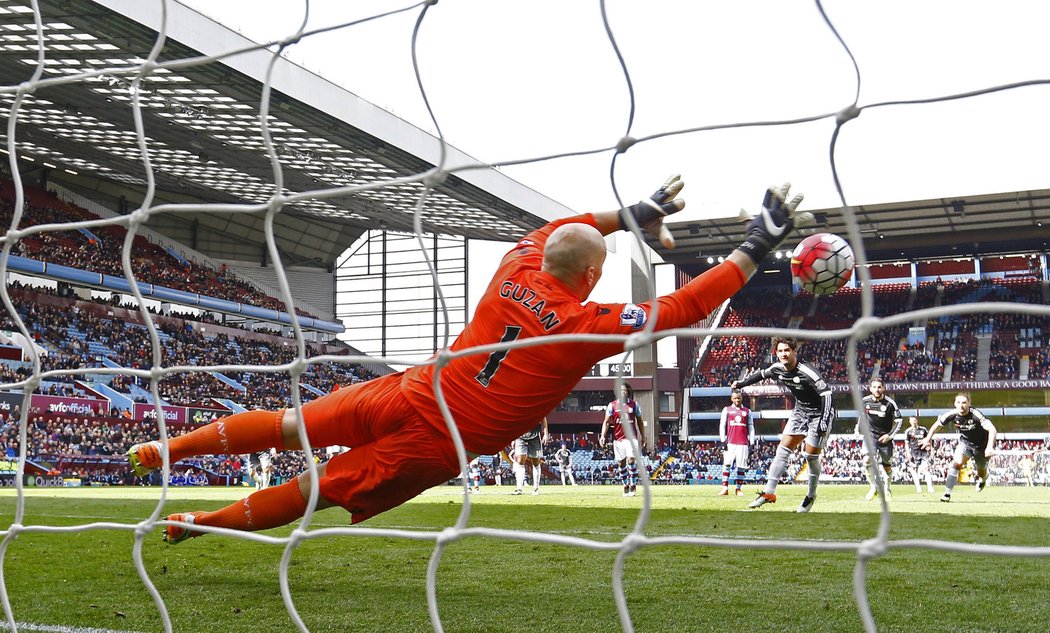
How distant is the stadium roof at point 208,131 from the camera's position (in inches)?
781

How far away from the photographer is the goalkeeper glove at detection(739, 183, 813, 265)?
11.3 feet

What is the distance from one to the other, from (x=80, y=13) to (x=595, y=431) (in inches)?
1121

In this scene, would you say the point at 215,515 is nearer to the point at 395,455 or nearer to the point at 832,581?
the point at 395,455

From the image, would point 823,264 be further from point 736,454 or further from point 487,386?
point 736,454

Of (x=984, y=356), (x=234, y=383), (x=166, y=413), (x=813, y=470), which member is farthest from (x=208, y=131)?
(x=984, y=356)

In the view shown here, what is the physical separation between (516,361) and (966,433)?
12156 millimetres

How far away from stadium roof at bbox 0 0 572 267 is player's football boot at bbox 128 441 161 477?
11.9 m

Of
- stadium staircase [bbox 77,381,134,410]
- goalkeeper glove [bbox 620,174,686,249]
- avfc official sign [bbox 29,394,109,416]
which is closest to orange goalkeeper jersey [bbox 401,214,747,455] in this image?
goalkeeper glove [bbox 620,174,686,249]

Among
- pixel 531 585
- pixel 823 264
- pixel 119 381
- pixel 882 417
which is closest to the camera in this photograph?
pixel 531 585

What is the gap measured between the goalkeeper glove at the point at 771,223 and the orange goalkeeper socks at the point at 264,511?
2064mm

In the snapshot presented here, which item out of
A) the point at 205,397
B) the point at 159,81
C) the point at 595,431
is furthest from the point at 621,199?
the point at 595,431

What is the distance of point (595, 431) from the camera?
4209cm

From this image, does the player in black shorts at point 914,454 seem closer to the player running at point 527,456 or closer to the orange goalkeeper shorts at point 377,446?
the player running at point 527,456

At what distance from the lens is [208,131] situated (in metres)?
26.0
